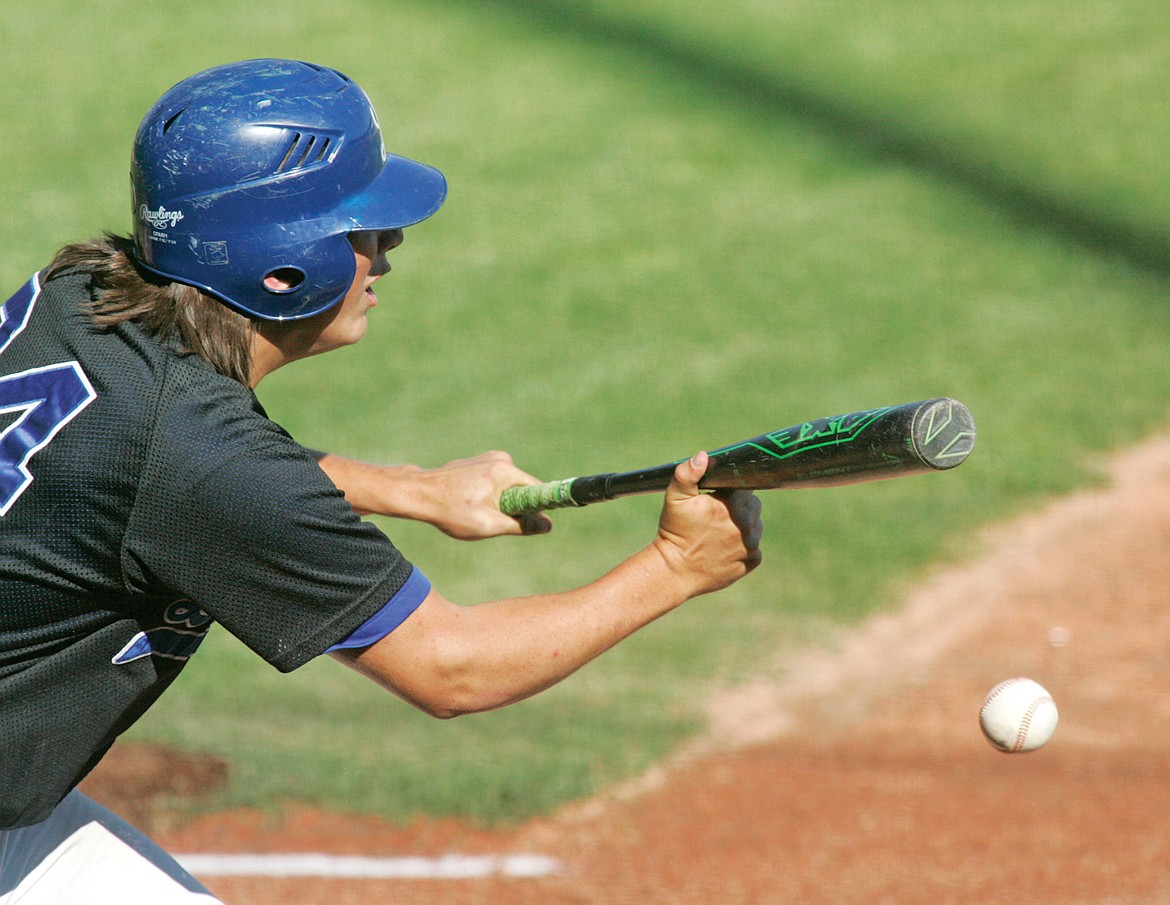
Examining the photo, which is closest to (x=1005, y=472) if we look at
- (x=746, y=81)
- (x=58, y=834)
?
(x=746, y=81)

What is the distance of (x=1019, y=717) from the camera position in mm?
3537

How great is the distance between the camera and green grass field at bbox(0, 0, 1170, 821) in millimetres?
5609

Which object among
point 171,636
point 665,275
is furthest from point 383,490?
point 665,275

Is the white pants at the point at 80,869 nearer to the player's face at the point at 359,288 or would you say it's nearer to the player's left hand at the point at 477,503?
the player's left hand at the point at 477,503

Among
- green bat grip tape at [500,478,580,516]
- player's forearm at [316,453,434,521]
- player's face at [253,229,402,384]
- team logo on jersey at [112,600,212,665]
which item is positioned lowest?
player's forearm at [316,453,434,521]

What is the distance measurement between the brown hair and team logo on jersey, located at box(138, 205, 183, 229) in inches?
4.0

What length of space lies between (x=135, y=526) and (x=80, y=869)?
97 centimetres

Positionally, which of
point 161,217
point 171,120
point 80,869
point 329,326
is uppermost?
point 171,120

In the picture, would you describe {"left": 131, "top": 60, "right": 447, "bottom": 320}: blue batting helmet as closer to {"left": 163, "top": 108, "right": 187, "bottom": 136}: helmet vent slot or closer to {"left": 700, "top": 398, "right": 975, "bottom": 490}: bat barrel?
{"left": 163, "top": 108, "right": 187, "bottom": 136}: helmet vent slot

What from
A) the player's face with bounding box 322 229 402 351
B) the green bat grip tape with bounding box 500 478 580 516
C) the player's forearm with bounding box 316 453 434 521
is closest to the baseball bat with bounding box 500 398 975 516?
the green bat grip tape with bounding box 500 478 580 516

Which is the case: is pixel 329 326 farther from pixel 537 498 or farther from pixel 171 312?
pixel 537 498

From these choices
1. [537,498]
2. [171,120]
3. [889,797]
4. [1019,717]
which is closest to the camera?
[171,120]

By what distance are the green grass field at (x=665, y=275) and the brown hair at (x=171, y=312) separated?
2.68m

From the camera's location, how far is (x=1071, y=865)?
14.8 feet
